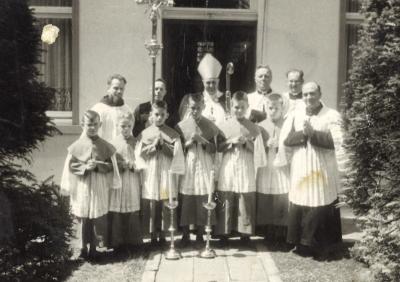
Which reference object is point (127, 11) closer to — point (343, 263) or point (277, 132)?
point (277, 132)

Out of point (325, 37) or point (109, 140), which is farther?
point (325, 37)

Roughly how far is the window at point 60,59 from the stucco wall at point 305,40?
9.41 ft

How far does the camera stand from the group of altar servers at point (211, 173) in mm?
7145

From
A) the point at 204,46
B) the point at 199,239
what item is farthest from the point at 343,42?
the point at 199,239

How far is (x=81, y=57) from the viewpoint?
935 centimetres

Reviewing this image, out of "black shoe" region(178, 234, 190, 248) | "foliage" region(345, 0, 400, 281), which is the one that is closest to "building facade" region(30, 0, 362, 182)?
"black shoe" region(178, 234, 190, 248)

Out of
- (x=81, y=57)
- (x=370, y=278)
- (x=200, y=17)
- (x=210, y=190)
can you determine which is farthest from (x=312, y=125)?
(x=81, y=57)

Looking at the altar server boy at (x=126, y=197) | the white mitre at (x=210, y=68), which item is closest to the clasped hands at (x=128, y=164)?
the altar server boy at (x=126, y=197)

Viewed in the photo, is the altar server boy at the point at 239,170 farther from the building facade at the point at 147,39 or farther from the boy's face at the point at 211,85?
the building facade at the point at 147,39

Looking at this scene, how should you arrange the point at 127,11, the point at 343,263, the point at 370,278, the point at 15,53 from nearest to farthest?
the point at 15,53, the point at 370,278, the point at 343,263, the point at 127,11

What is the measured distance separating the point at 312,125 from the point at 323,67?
7.71ft

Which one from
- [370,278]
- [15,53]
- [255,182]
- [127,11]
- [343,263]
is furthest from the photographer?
[127,11]

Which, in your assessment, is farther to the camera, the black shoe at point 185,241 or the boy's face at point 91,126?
the black shoe at point 185,241

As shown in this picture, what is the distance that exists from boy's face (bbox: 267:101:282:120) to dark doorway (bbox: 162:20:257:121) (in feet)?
7.14
